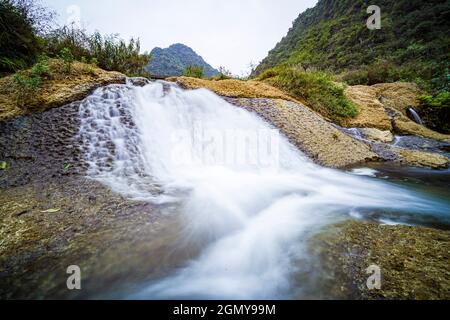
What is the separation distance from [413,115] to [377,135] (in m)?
3.51

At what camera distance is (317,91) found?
7.71 meters

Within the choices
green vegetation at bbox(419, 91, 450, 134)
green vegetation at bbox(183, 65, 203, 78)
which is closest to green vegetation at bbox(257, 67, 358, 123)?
green vegetation at bbox(183, 65, 203, 78)

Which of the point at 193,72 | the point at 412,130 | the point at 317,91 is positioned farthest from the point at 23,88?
the point at 412,130

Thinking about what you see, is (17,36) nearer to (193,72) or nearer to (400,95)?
(193,72)

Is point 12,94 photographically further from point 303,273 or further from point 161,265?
point 303,273

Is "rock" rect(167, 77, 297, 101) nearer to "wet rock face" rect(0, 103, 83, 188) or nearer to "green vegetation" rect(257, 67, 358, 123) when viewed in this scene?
"green vegetation" rect(257, 67, 358, 123)

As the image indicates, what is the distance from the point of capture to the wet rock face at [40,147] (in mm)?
3279

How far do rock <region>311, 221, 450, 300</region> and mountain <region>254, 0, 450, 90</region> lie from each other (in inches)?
409

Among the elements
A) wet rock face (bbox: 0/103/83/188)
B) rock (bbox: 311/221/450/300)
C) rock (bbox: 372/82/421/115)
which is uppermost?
rock (bbox: 372/82/421/115)

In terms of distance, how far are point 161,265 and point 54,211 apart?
4.93 ft

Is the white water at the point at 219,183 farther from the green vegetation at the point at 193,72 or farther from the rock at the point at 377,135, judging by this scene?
the green vegetation at the point at 193,72

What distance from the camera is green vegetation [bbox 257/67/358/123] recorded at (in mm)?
7461

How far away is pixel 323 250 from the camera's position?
2148 mm
